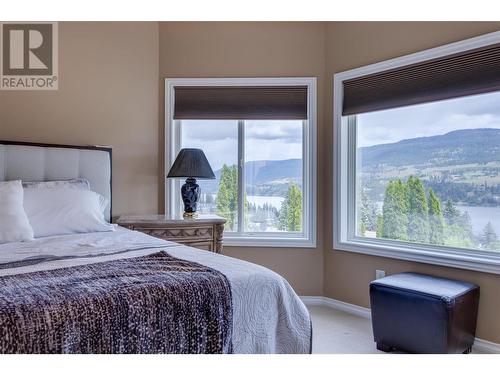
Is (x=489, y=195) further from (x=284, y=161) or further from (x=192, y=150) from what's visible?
(x=192, y=150)

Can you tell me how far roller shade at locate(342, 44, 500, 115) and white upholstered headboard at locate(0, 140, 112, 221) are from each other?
2.11 m

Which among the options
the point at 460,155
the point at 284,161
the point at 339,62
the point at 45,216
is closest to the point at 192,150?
the point at 284,161

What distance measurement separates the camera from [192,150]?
3.03 m

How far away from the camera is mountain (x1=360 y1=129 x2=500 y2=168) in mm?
2494

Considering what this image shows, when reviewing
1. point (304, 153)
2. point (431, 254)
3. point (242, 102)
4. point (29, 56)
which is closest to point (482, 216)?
point (431, 254)

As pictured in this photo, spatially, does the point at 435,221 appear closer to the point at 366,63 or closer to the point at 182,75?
the point at 366,63

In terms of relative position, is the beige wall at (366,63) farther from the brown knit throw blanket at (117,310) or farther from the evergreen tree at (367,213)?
the brown knit throw blanket at (117,310)

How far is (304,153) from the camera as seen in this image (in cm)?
335

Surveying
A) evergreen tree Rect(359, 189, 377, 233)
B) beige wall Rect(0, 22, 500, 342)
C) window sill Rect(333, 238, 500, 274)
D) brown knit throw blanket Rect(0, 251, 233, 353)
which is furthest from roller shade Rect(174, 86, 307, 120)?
brown knit throw blanket Rect(0, 251, 233, 353)

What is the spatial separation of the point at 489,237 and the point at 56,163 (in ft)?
10.3

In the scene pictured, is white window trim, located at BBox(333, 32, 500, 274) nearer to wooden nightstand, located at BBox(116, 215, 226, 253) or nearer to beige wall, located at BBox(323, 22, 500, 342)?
beige wall, located at BBox(323, 22, 500, 342)

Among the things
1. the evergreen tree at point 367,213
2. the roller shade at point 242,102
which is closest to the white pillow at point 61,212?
the roller shade at point 242,102

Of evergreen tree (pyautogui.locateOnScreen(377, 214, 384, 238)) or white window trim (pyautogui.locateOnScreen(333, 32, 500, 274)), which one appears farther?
evergreen tree (pyautogui.locateOnScreen(377, 214, 384, 238))
